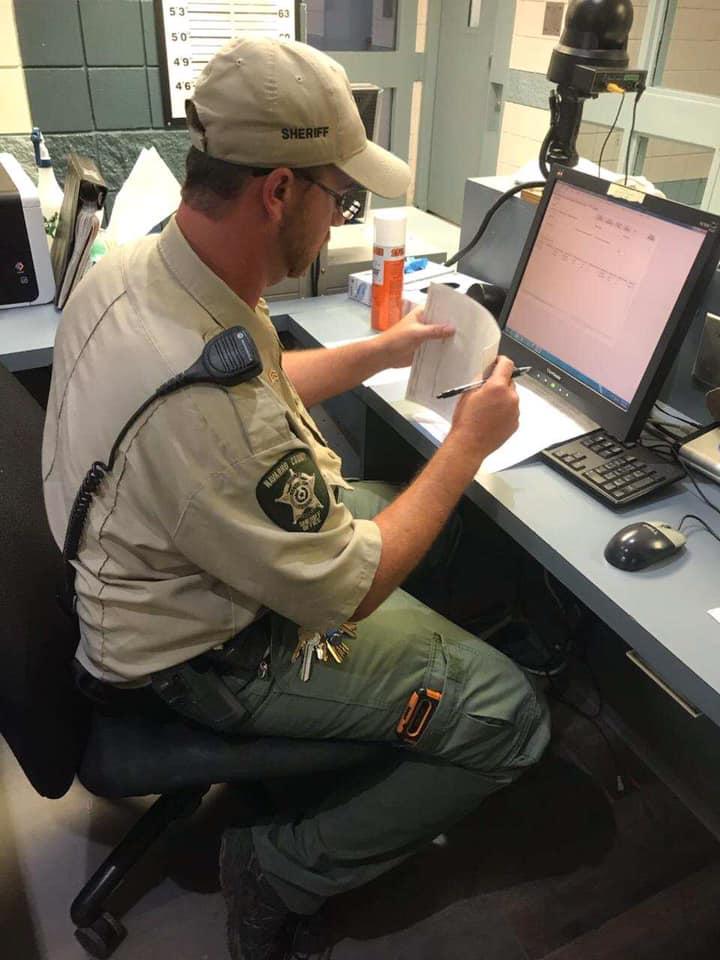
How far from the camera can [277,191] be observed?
886 mm

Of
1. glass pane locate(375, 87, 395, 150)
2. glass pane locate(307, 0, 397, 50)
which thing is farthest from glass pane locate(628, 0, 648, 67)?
glass pane locate(375, 87, 395, 150)

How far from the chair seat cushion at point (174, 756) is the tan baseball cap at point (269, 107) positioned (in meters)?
0.75

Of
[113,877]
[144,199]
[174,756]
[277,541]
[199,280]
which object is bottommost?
[113,877]

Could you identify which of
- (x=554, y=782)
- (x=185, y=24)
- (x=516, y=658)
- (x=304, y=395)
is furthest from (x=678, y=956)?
(x=185, y=24)

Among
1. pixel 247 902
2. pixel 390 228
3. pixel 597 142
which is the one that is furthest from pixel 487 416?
pixel 597 142

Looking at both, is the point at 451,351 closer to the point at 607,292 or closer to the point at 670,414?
the point at 607,292

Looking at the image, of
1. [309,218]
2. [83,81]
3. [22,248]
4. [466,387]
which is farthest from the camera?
[83,81]

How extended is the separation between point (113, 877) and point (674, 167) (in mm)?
3547

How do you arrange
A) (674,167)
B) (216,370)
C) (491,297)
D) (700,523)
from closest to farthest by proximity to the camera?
(216,370), (700,523), (491,297), (674,167)

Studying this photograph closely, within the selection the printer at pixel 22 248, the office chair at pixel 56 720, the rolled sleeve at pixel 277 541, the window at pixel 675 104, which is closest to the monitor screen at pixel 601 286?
the rolled sleeve at pixel 277 541

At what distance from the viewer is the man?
83 cm

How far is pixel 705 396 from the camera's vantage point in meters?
1.24

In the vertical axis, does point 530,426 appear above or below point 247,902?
above

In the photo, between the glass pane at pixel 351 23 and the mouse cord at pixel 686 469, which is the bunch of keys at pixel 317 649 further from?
the glass pane at pixel 351 23
